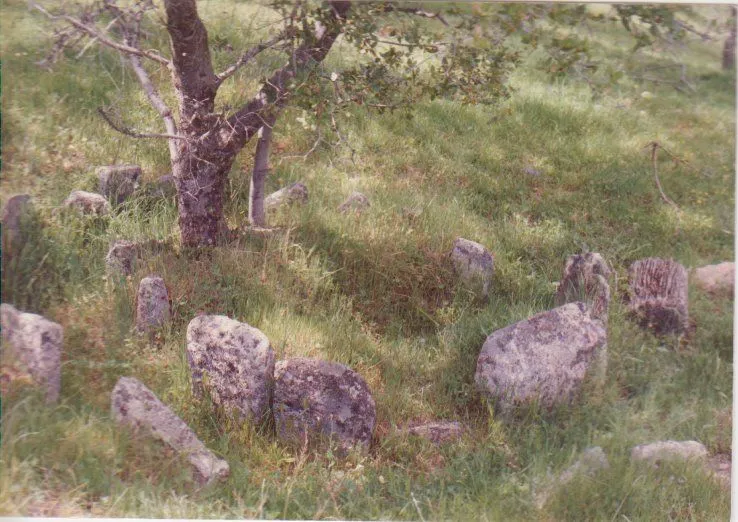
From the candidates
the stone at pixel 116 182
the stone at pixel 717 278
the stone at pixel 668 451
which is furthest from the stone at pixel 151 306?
the stone at pixel 717 278

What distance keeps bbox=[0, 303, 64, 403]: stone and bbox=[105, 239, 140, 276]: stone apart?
1.29 ft

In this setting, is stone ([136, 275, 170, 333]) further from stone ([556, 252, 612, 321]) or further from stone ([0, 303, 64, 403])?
stone ([556, 252, 612, 321])

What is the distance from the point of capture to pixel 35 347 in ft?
8.05

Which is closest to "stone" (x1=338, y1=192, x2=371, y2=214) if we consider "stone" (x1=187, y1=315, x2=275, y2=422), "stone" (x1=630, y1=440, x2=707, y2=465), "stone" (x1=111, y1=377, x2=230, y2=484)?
"stone" (x1=187, y1=315, x2=275, y2=422)

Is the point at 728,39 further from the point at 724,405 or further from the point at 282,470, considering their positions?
the point at 282,470

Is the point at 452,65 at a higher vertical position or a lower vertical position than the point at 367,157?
higher

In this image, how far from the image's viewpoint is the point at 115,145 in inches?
117

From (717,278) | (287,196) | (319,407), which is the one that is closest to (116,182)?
(287,196)

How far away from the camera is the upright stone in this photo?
127 inches

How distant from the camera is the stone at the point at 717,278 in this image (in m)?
3.05

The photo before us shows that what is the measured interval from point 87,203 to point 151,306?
0.55 m

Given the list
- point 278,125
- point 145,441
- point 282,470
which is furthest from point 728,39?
point 145,441

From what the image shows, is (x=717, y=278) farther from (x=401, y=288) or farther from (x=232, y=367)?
(x=232, y=367)

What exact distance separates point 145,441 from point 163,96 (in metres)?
1.76
